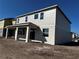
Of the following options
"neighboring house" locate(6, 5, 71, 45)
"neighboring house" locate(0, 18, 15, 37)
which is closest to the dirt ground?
"neighboring house" locate(6, 5, 71, 45)

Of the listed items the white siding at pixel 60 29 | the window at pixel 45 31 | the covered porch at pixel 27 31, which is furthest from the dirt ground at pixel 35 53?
the covered porch at pixel 27 31

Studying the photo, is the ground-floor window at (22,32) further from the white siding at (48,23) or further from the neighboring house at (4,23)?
the neighboring house at (4,23)

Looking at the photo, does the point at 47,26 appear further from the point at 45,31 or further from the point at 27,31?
the point at 27,31

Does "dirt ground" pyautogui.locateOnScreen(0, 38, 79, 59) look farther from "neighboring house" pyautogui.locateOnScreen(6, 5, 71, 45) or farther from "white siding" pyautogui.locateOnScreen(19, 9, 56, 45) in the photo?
"neighboring house" pyautogui.locateOnScreen(6, 5, 71, 45)

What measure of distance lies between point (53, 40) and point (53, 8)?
5473mm

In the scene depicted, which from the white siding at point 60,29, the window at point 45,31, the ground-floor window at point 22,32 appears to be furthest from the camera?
the ground-floor window at point 22,32

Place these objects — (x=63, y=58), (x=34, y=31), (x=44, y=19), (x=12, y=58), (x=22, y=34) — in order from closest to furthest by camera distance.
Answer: (x=12, y=58) < (x=63, y=58) < (x=44, y=19) < (x=34, y=31) < (x=22, y=34)

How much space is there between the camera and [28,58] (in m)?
7.35

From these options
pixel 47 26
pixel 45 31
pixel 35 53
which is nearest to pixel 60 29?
pixel 47 26

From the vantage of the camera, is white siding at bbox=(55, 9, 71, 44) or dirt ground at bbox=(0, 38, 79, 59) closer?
dirt ground at bbox=(0, 38, 79, 59)

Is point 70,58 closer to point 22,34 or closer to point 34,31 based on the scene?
point 34,31

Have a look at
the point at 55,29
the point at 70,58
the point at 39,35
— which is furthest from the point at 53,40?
the point at 70,58

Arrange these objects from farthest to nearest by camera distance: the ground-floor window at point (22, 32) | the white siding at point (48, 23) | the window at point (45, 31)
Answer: the ground-floor window at point (22, 32), the window at point (45, 31), the white siding at point (48, 23)

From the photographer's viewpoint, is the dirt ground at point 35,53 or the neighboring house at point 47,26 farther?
the neighboring house at point 47,26
